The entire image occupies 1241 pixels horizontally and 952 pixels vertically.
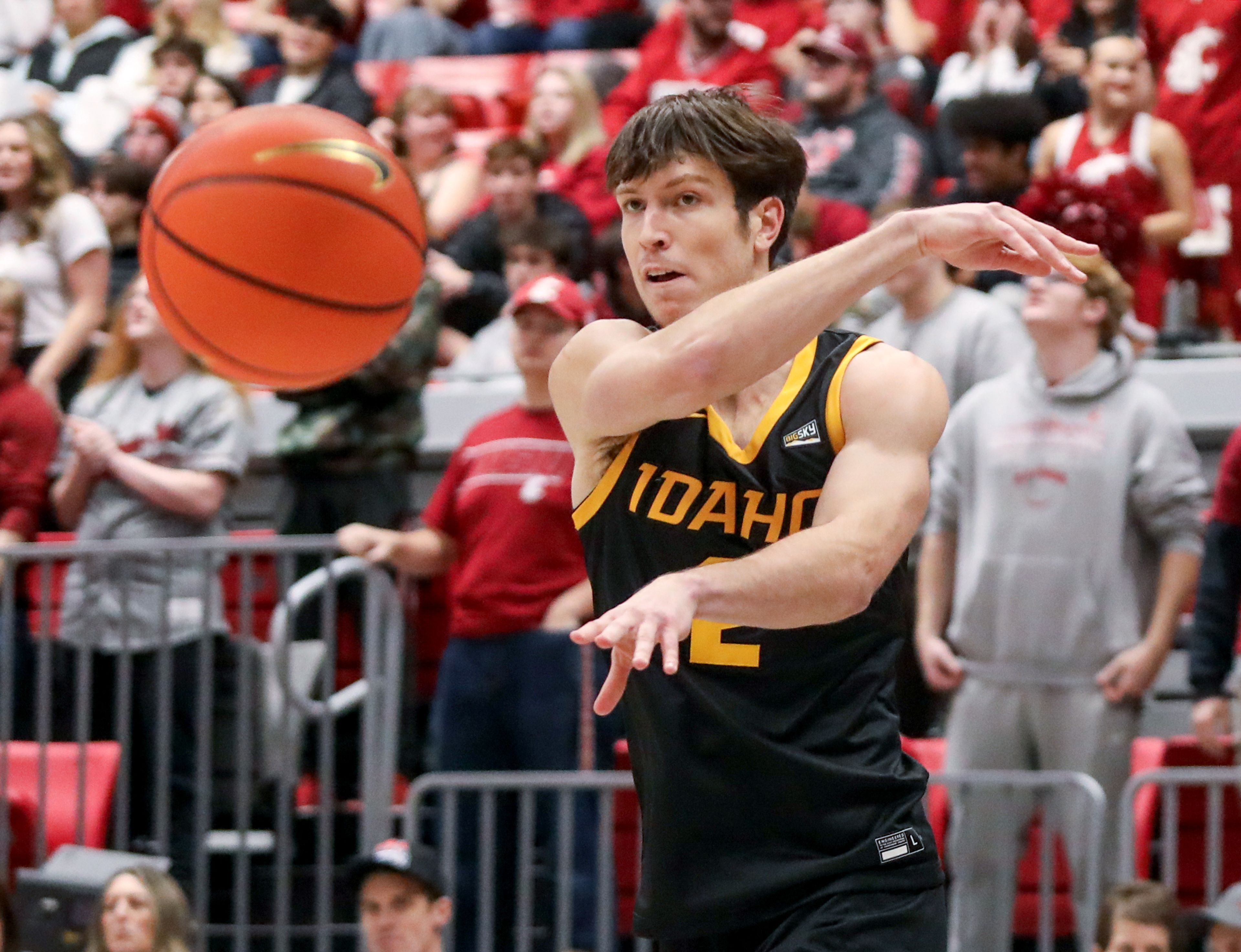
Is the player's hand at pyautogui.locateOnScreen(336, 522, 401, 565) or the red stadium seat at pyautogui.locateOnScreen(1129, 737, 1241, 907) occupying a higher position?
the player's hand at pyautogui.locateOnScreen(336, 522, 401, 565)

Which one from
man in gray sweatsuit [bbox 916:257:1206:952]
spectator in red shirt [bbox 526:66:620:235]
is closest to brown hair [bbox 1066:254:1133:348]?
man in gray sweatsuit [bbox 916:257:1206:952]

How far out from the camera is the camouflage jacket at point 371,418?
7289 millimetres

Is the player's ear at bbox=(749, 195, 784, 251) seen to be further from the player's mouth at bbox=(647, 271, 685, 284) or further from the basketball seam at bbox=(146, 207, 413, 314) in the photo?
the basketball seam at bbox=(146, 207, 413, 314)

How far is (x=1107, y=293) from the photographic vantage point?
Result: 659 centimetres

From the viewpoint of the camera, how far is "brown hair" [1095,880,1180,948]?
5492mm

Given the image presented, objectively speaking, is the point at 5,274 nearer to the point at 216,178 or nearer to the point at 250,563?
the point at 250,563

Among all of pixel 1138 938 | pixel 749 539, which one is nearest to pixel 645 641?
pixel 749 539

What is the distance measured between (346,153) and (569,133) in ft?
14.4

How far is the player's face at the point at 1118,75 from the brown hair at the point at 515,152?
2328 millimetres

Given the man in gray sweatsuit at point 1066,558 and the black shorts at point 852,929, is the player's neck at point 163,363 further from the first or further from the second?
the black shorts at point 852,929

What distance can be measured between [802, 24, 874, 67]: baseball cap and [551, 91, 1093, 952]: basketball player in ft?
18.5

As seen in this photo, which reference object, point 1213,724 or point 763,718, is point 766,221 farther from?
point 1213,724

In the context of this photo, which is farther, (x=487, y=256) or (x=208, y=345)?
(x=487, y=256)

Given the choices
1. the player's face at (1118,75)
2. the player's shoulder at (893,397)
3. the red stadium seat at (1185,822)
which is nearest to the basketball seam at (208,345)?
the player's shoulder at (893,397)
